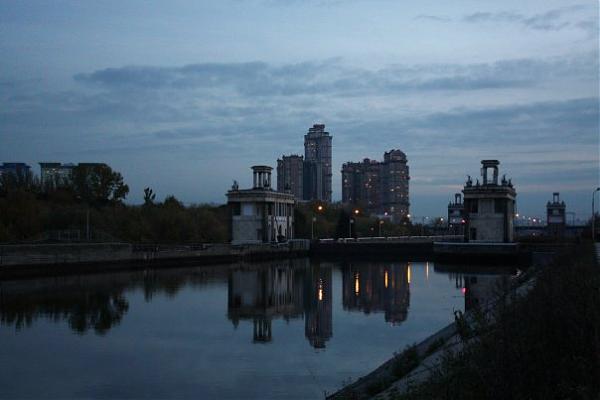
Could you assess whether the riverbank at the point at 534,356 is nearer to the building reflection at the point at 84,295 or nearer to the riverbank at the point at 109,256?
the building reflection at the point at 84,295

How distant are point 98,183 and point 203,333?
219 ft

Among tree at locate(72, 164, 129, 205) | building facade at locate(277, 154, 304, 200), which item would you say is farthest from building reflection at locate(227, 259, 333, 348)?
building facade at locate(277, 154, 304, 200)

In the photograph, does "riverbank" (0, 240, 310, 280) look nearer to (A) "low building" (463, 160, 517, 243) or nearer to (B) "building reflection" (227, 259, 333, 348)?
(B) "building reflection" (227, 259, 333, 348)

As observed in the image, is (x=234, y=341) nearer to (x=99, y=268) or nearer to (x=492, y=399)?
(x=492, y=399)

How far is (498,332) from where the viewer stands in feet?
34.3

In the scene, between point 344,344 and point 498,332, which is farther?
point 344,344

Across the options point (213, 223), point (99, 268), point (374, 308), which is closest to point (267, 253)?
point (213, 223)

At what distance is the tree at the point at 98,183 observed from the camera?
286 ft

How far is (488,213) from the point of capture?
7556 cm

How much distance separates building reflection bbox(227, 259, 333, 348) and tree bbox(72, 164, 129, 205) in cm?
3329

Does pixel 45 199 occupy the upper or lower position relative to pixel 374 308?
upper

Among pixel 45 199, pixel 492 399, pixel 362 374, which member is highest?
pixel 45 199

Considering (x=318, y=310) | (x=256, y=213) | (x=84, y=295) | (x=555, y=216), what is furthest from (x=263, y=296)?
(x=555, y=216)

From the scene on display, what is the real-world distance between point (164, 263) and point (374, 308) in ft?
101
